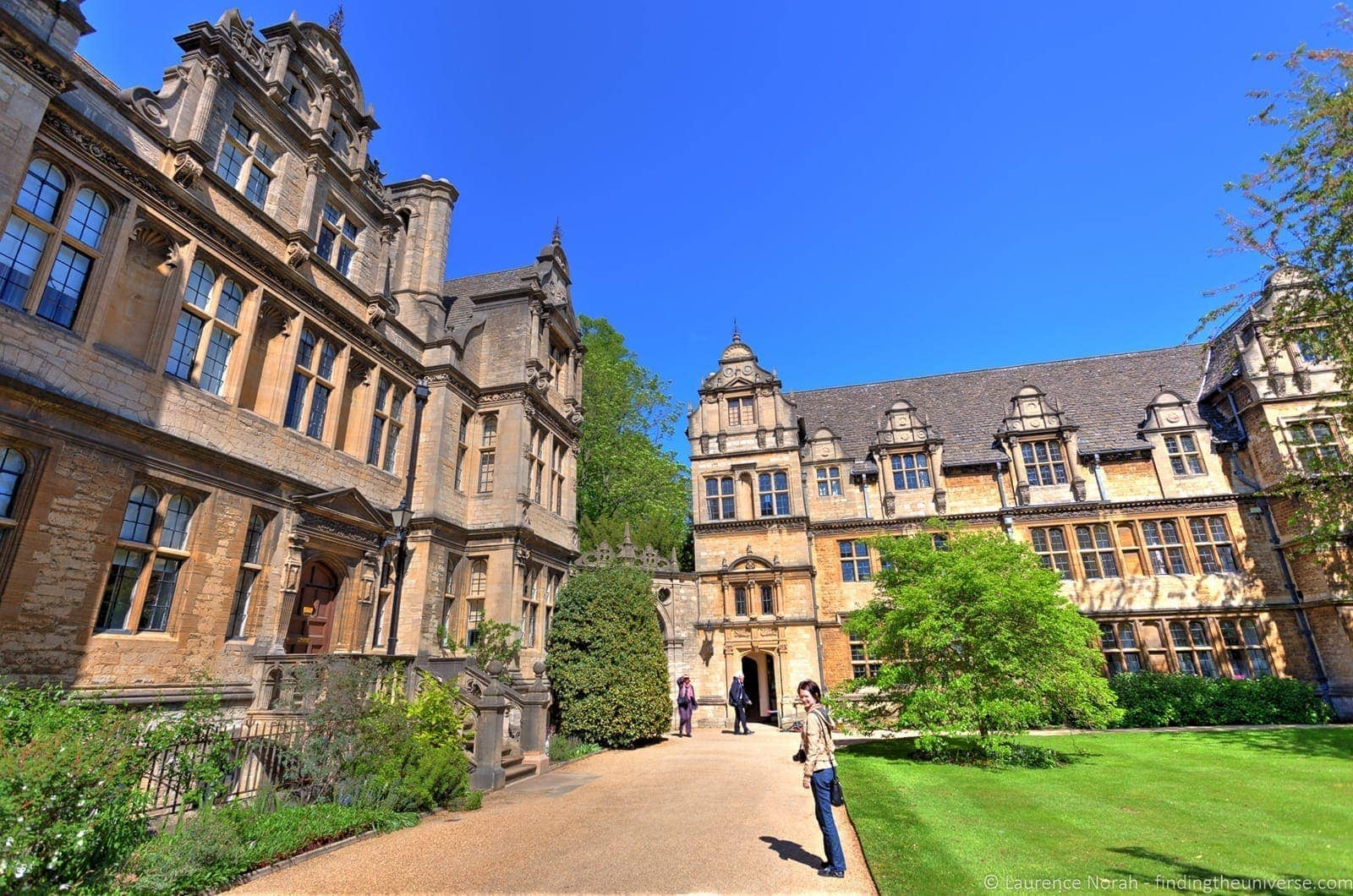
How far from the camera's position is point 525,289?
19.2m

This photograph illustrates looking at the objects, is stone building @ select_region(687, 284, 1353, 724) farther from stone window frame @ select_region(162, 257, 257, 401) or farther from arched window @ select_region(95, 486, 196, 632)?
stone window frame @ select_region(162, 257, 257, 401)

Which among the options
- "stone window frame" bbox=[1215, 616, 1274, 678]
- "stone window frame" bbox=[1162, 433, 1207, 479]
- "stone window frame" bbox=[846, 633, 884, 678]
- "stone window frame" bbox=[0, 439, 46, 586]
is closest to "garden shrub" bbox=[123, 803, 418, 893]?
"stone window frame" bbox=[0, 439, 46, 586]

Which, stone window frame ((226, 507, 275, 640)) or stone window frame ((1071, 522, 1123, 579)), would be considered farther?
stone window frame ((1071, 522, 1123, 579))

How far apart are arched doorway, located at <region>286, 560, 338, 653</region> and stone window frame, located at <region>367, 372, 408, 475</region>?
2.95m

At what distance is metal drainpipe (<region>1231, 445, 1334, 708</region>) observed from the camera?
19922 mm

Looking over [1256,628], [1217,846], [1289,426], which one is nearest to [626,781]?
[1217,846]

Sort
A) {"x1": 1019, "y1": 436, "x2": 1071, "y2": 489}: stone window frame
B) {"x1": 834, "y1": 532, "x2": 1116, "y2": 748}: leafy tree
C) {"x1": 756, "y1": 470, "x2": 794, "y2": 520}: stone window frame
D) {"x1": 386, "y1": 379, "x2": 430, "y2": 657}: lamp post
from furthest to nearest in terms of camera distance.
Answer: {"x1": 756, "y1": 470, "x2": 794, "y2": 520}: stone window frame
{"x1": 1019, "y1": 436, "x2": 1071, "y2": 489}: stone window frame
{"x1": 386, "y1": 379, "x2": 430, "y2": 657}: lamp post
{"x1": 834, "y1": 532, "x2": 1116, "y2": 748}: leafy tree

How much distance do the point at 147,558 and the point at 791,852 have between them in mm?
10464

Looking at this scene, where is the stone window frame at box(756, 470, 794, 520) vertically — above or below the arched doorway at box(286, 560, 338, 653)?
above

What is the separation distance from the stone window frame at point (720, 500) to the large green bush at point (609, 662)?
8025mm

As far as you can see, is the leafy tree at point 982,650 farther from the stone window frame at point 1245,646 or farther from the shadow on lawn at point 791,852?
the stone window frame at point 1245,646

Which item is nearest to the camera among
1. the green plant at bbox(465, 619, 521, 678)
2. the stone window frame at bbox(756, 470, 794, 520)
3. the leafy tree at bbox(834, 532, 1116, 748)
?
the leafy tree at bbox(834, 532, 1116, 748)

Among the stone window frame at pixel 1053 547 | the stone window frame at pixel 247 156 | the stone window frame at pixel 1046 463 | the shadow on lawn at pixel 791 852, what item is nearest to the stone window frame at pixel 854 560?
the stone window frame at pixel 1053 547

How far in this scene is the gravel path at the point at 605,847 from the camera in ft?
19.5
